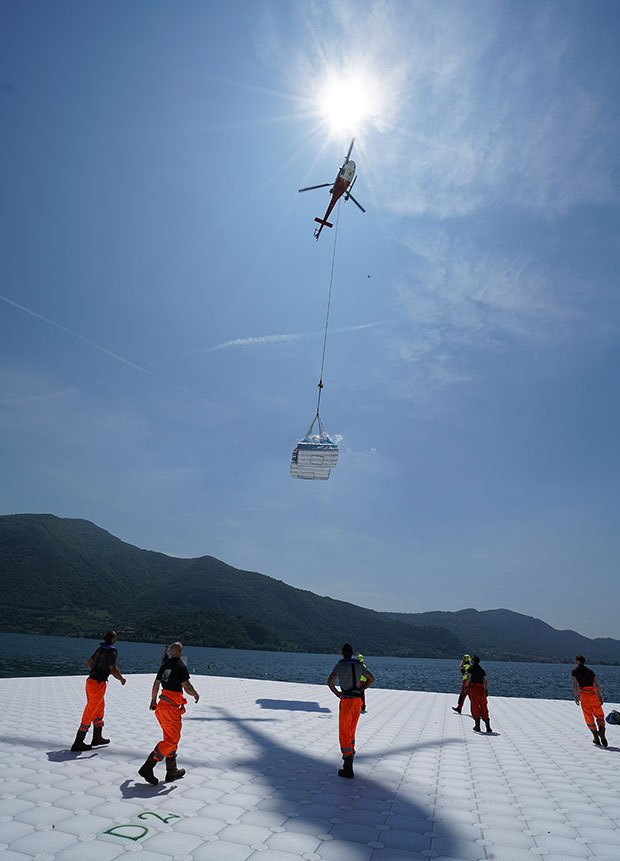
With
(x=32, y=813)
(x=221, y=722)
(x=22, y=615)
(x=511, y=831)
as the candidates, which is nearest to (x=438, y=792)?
(x=511, y=831)

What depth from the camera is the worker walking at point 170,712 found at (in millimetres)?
7070

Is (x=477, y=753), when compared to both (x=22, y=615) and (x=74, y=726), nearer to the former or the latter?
(x=74, y=726)

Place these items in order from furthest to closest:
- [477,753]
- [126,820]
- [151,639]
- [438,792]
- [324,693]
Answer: [151,639] < [324,693] < [477,753] < [438,792] < [126,820]

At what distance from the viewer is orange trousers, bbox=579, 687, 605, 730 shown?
1210 cm

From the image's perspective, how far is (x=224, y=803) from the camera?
6.38 metres

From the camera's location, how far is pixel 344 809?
647cm

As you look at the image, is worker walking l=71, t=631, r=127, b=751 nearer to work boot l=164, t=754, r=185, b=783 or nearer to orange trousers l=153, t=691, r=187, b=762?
orange trousers l=153, t=691, r=187, b=762

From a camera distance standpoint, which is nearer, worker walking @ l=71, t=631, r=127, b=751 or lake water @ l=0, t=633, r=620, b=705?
worker walking @ l=71, t=631, r=127, b=751

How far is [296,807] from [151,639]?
210800mm

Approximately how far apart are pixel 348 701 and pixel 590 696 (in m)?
7.65

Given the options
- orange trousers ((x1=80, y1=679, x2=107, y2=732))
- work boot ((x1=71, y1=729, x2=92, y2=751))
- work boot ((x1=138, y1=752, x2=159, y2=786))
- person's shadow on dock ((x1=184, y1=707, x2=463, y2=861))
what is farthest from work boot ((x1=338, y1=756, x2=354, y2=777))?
work boot ((x1=71, y1=729, x2=92, y2=751))

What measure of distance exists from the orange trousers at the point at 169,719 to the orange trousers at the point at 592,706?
34.4 ft

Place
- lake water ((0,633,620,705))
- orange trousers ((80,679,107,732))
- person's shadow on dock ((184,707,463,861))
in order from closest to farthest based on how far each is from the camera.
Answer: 1. person's shadow on dock ((184,707,463,861))
2. orange trousers ((80,679,107,732))
3. lake water ((0,633,620,705))

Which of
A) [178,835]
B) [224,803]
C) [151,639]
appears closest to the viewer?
[178,835]
